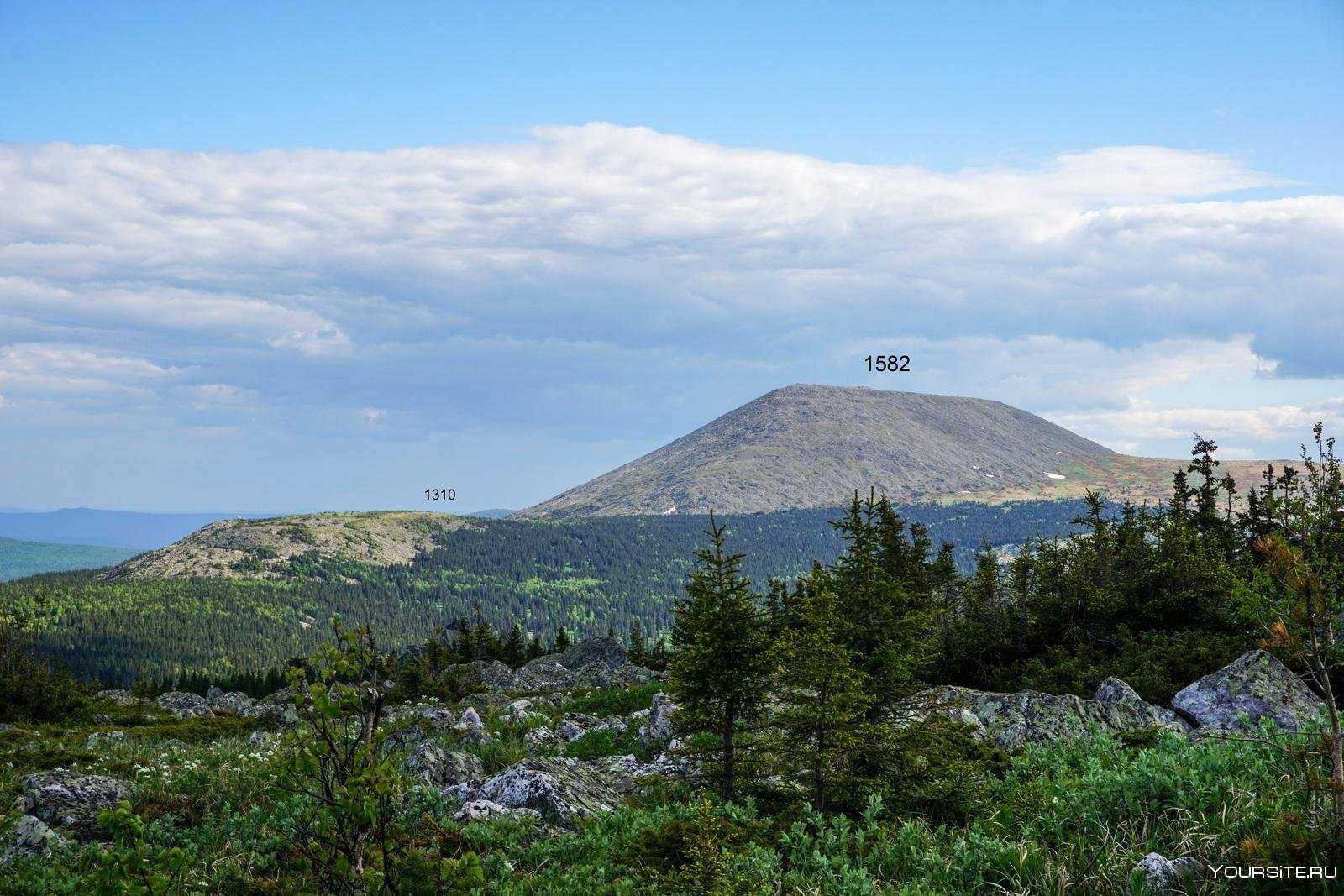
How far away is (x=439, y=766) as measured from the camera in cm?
1786

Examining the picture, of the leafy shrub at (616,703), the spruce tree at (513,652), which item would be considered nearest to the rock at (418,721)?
the leafy shrub at (616,703)

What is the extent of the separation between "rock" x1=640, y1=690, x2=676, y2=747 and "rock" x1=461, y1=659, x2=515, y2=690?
36.6 m

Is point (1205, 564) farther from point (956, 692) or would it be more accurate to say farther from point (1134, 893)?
point (1134, 893)

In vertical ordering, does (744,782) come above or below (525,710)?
above

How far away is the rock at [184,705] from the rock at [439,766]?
51433mm

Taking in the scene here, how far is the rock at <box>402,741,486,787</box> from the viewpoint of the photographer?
56.3 feet

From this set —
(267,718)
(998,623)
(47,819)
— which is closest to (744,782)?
(47,819)

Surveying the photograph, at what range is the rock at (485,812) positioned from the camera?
503 inches

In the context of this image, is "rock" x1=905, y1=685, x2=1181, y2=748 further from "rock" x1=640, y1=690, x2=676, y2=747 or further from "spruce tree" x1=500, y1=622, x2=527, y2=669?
"spruce tree" x1=500, y1=622, x2=527, y2=669

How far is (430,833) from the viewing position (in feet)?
38.8

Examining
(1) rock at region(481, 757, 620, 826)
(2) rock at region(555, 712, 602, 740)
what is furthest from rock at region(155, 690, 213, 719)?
(1) rock at region(481, 757, 620, 826)

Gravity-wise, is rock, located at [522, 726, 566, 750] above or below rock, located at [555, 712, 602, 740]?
above

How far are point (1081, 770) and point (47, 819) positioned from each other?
1734cm

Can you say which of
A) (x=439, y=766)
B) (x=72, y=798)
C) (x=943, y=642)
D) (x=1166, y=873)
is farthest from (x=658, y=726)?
(x=1166, y=873)
